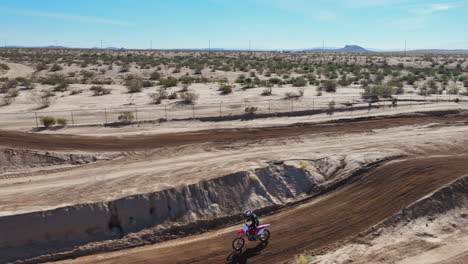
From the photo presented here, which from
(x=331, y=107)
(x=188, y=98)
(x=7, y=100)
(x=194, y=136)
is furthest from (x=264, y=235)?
(x=7, y=100)

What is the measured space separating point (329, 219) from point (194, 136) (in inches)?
557

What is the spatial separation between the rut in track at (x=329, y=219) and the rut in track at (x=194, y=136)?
9855mm

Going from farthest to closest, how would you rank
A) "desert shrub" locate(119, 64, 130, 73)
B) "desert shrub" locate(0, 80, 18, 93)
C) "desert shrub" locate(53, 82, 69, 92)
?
"desert shrub" locate(119, 64, 130, 73) → "desert shrub" locate(53, 82, 69, 92) → "desert shrub" locate(0, 80, 18, 93)

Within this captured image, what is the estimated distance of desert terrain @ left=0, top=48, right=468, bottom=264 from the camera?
14.6 meters

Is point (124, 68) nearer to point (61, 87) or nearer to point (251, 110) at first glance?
point (61, 87)

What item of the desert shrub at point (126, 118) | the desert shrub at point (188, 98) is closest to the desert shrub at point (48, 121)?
the desert shrub at point (126, 118)

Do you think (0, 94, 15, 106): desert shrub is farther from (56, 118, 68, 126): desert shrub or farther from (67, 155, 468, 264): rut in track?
(67, 155, 468, 264): rut in track

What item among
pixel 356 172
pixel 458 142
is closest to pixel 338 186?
pixel 356 172

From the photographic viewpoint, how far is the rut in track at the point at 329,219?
14336 mm

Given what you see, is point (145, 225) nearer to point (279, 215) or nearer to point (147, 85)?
point (279, 215)

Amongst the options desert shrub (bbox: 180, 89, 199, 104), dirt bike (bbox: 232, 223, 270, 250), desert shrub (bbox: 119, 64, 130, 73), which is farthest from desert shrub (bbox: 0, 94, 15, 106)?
dirt bike (bbox: 232, 223, 270, 250)

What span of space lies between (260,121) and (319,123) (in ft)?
17.3

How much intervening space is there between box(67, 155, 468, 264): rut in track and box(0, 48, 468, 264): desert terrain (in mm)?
73

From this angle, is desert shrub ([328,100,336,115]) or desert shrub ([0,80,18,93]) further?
desert shrub ([0,80,18,93])
